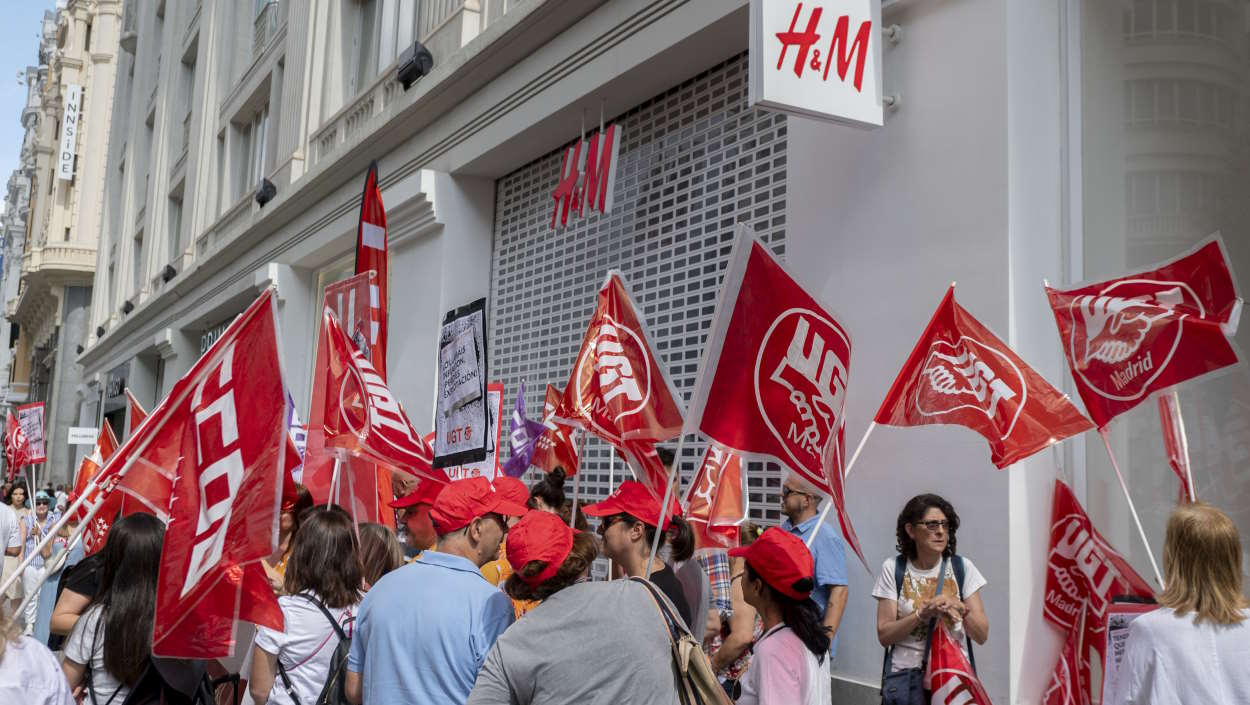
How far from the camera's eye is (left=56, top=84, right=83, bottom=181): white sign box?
4434cm

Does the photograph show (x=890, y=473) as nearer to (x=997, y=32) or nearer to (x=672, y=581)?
(x=672, y=581)

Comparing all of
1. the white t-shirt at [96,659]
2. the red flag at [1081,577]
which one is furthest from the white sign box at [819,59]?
the white t-shirt at [96,659]

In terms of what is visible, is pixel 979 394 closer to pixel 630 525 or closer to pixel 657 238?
pixel 630 525

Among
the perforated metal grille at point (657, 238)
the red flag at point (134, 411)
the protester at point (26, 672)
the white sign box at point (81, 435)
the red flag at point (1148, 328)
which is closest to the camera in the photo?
the protester at point (26, 672)

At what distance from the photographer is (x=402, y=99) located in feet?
42.5

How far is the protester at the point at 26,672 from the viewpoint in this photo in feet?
10.2

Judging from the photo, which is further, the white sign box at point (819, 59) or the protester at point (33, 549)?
the protester at point (33, 549)

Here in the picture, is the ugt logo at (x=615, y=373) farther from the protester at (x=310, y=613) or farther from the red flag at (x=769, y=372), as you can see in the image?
the protester at (x=310, y=613)

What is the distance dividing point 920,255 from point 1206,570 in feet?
9.13

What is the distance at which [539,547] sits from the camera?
330 centimetres

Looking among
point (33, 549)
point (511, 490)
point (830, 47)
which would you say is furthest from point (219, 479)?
point (33, 549)

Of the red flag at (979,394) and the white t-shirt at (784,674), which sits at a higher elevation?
the red flag at (979,394)

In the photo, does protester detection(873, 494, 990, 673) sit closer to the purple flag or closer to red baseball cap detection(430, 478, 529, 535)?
red baseball cap detection(430, 478, 529, 535)

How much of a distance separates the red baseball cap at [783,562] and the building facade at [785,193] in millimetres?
1822
